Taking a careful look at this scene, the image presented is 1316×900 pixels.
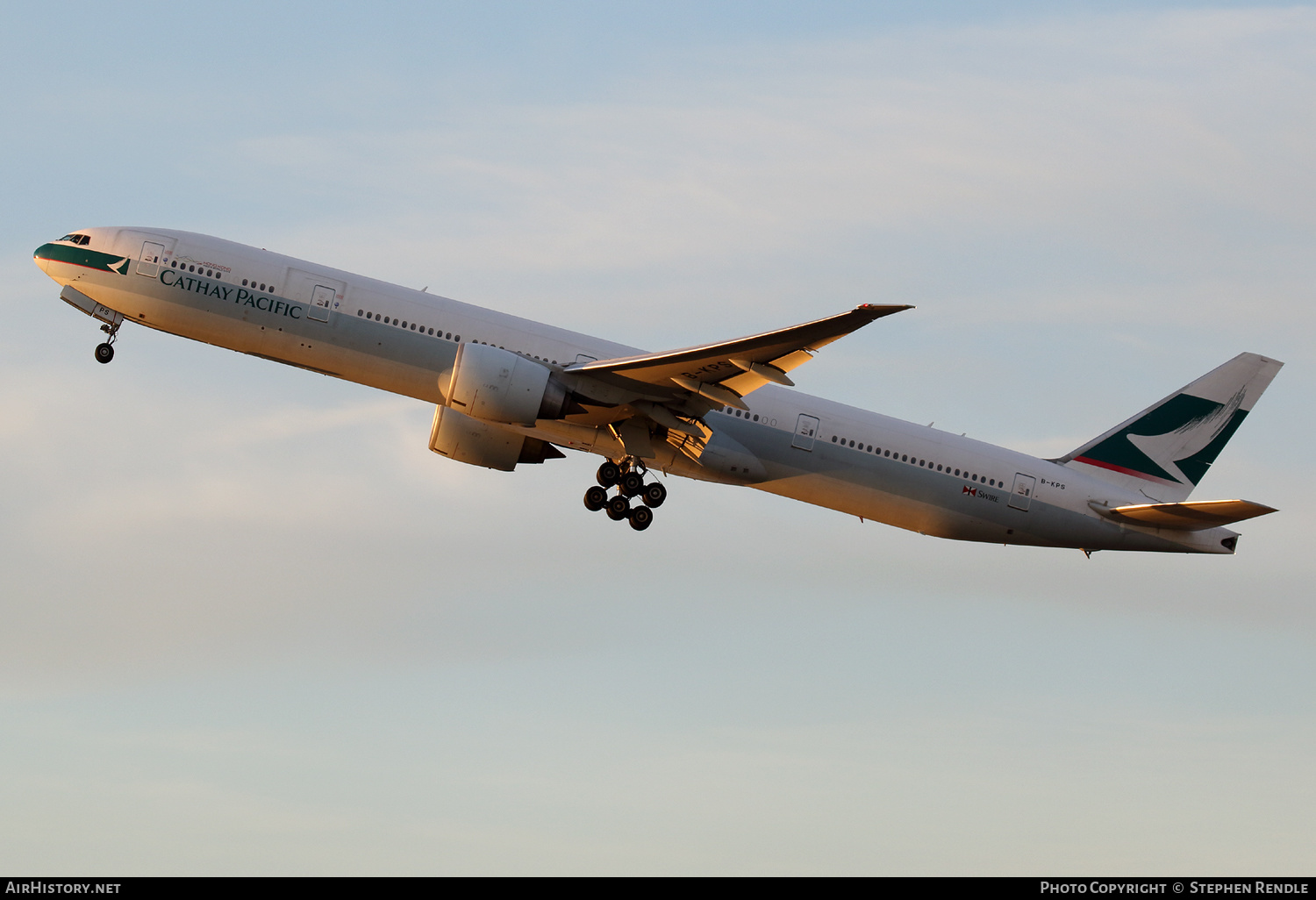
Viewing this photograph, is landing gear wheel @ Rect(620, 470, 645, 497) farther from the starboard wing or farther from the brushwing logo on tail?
the brushwing logo on tail

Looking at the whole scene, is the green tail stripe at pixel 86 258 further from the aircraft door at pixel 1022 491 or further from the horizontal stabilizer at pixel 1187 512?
the horizontal stabilizer at pixel 1187 512

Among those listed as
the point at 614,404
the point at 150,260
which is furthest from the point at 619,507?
the point at 150,260

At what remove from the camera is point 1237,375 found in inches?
1642

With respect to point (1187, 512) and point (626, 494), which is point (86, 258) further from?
point (1187, 512)

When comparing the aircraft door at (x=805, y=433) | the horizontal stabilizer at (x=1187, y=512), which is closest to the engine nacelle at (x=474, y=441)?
the aircraft door at (x=805, y=433)

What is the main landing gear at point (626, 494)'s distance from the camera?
124 ft

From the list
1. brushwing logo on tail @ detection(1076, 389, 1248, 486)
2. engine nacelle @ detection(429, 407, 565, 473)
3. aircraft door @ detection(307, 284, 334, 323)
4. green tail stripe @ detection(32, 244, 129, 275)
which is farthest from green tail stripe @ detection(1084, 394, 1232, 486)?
green tail stripe @ detection(32, 244, 129, 275)

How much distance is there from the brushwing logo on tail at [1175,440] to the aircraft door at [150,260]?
26.3 meters

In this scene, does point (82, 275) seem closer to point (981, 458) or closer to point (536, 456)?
point (536, 456)

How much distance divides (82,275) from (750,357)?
17.6 meters

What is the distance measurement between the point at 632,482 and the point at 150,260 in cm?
1379

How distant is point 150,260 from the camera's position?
3544 centimetres
